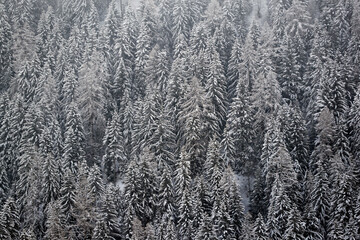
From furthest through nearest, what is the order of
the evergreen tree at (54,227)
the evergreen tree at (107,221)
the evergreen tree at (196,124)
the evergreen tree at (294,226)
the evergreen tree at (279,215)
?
1. the evergreen tree at (196,124)
2. the evergreen tree at (279,215)
3. the evergreen tree at (107,221)
4. the evergreen tree at (54,227)
5. the evergreen tree at (294,226)

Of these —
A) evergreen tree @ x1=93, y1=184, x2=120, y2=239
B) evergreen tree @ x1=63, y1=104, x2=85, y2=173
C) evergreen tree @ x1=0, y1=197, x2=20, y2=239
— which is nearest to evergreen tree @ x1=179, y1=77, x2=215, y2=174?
evergreen tree @ x1=93, y1=184, x2=120, y2=239

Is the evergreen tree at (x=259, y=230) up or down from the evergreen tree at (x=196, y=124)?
down

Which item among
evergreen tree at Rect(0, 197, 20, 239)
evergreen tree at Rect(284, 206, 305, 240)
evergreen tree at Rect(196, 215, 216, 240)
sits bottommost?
evergreen tree at Rect(0, 197, 20, 239)

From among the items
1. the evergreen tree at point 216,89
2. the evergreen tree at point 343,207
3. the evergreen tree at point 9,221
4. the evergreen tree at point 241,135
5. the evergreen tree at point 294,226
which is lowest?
the evergreen tree at point 9,221

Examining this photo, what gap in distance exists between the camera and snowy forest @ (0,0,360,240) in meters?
49.8

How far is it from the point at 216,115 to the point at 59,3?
4802 cm

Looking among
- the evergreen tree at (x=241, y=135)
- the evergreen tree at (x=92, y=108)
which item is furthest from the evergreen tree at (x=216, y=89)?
the evergreen tree at (x=92, y=108)

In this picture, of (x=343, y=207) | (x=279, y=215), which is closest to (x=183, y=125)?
(x=279, y=215)

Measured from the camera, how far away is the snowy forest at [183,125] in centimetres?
4984

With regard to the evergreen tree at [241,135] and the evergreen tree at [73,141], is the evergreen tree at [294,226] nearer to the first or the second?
the evergreen tree at [241,135]

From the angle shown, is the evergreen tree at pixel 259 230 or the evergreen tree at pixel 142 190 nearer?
the evergreen tree at pixel 259 230

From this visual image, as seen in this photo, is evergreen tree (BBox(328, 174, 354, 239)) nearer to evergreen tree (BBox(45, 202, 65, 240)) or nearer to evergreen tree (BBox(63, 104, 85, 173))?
evergreen tree (BBox(45, 202, 65, 240))

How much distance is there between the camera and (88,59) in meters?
70.8

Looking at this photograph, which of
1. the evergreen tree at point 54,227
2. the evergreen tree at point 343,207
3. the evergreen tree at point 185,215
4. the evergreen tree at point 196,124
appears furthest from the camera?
the evergreen tree at point 196,124
